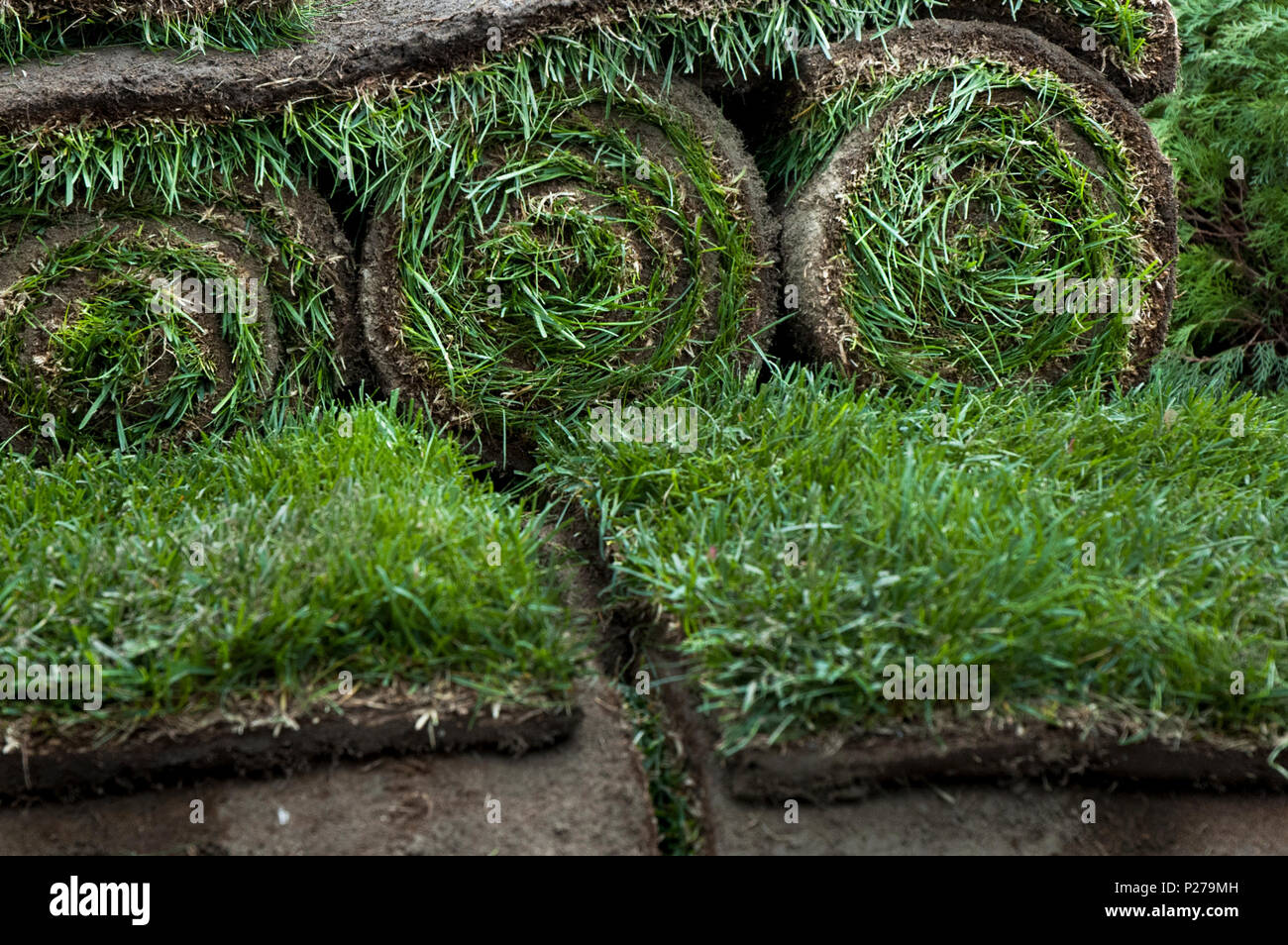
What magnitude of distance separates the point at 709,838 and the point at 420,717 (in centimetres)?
49

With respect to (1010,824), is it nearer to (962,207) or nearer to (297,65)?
(962,207)

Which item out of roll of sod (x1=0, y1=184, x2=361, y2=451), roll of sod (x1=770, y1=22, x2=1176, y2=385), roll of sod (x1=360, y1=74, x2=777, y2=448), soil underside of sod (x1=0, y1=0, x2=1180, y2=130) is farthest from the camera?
roll of sod (x1=770, y1=22, x2=1176, y2=385)

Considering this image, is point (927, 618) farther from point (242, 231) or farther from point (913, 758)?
point (242, 231)

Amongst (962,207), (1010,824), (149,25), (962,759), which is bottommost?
(1010,824)

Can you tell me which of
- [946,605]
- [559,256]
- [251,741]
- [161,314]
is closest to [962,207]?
[559,256]

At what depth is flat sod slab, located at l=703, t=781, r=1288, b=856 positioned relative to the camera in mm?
1811

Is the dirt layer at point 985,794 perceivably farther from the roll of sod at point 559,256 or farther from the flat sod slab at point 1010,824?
the roll of sod at point 559,256

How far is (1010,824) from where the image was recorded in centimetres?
186

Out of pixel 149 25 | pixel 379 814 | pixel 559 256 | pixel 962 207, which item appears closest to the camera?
pixel 379 814

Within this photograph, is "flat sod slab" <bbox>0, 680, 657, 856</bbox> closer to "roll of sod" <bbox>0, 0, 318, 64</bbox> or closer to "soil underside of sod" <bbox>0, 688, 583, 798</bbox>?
"soil underside of sod" <bbox>0, 688, 583, 798</bbox>

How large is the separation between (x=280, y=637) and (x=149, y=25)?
1.47m

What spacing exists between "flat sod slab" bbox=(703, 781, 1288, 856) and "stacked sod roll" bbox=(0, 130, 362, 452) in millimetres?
1533

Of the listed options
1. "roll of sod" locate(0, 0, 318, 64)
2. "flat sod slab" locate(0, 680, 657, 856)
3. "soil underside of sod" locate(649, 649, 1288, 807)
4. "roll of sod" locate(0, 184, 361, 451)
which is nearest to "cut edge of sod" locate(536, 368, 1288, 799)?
"soil underside of sod" locate(649, 649, 1288, 807)

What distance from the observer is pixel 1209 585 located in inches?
83.2
